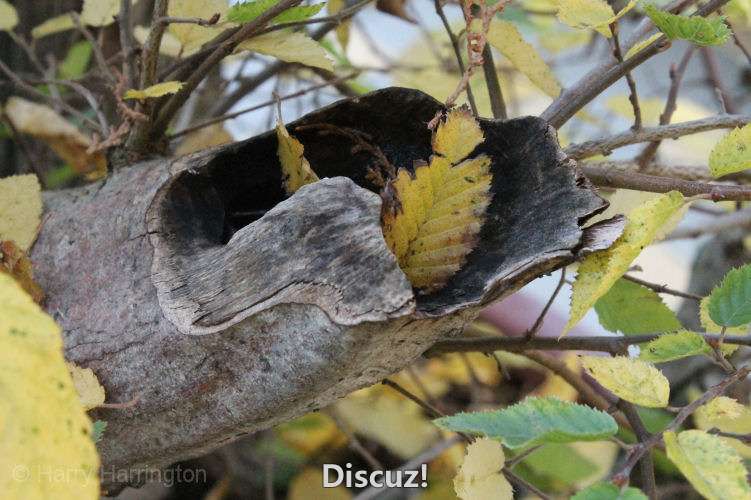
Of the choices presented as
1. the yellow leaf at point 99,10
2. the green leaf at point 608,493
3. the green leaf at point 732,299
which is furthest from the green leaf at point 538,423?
the yellow leaf at point 99,10

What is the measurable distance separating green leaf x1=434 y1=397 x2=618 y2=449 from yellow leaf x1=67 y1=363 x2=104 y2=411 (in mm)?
250

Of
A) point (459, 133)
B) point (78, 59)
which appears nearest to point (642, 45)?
point (459, 133)

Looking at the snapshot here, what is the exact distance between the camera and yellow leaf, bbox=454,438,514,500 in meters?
0.51

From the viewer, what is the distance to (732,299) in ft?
1.73

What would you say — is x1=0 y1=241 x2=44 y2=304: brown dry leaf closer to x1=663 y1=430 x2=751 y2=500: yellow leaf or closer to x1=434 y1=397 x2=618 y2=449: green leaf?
x1=434 y1=397 x2=618 y2=449: green leaf

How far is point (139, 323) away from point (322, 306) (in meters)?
0.17

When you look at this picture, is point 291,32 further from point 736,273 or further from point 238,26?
point 736,273

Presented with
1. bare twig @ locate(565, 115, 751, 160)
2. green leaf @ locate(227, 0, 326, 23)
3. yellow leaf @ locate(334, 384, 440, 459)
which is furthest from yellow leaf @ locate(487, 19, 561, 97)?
yellow leaf @ locate(334, 384, 440, 459)

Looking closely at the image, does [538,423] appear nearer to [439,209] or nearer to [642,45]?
[439,209]

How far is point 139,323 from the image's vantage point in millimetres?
575

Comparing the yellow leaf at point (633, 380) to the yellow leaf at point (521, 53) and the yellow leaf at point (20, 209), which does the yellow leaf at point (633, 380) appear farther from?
the yellow leaf at point (20, 209)

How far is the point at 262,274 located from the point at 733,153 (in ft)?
0.98

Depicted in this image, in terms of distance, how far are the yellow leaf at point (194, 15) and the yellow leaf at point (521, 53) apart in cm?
23

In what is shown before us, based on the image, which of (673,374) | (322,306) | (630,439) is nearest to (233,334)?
(322,306)
